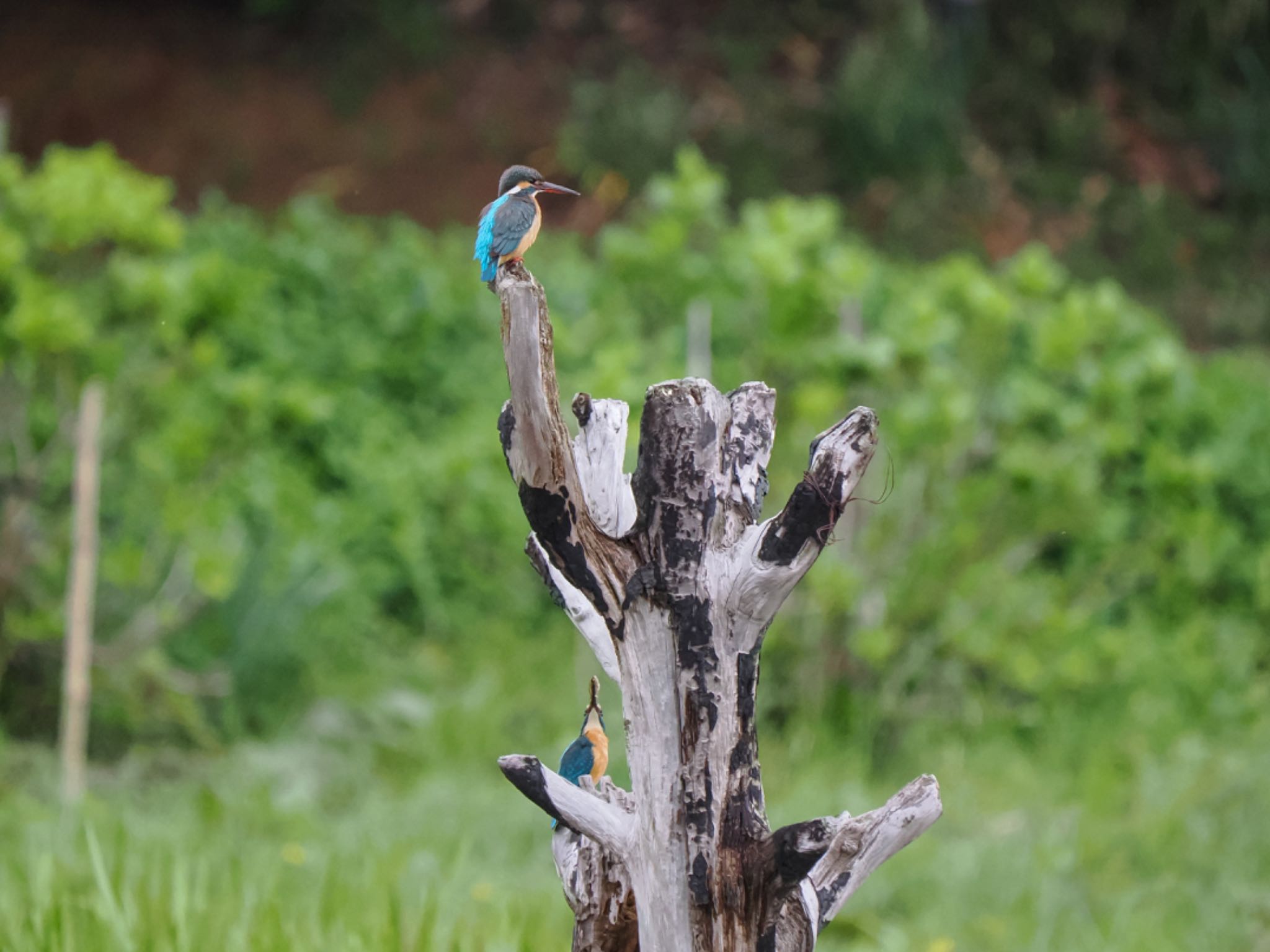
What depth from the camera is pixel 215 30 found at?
32.7ft

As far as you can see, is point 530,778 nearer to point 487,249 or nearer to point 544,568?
point 544,568

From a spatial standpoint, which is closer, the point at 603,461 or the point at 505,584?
the point at 603,461

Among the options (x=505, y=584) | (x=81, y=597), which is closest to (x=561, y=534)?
(x=81, y=597)

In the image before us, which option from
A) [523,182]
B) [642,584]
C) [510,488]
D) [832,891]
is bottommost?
[832,891]

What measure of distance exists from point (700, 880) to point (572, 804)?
0.52 ft

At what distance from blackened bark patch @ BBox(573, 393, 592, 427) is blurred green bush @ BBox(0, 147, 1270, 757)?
2.44 meters

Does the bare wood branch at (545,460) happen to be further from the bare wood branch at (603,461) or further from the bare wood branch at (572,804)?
the bare wood branch at (572,804)

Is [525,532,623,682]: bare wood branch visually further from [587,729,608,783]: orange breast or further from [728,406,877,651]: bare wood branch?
[728,406,877,651]: bare wood branch

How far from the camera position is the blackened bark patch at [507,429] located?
57.2 inches

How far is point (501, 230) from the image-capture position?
4.99 ft

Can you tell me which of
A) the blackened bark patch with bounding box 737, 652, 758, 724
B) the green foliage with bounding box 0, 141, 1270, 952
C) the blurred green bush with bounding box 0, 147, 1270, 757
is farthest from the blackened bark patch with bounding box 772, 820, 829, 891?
the blurred green bush with bounding box 0, 147, 1270, 757

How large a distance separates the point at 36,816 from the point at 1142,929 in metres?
2.80

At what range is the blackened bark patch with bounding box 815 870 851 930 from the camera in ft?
5.05

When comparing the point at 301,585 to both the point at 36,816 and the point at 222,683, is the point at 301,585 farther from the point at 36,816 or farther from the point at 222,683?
the point at 36,816
